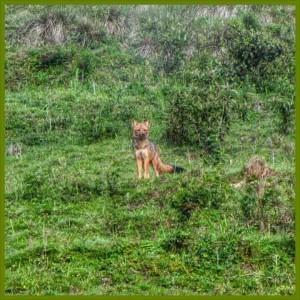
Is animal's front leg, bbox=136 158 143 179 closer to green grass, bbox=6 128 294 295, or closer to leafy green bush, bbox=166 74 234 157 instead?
green grass, bbox=6 128 294 295

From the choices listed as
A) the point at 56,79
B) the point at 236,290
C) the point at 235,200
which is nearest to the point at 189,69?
the point at 56,79

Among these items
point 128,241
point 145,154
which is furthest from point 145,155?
point 128,241

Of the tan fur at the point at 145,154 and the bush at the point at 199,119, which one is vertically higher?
the bush at the point at 199,119

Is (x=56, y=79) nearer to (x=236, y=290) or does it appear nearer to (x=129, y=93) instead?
(x=129, y=93)

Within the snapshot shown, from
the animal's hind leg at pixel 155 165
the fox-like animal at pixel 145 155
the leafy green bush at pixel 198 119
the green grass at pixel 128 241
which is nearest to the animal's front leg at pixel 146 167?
the fox-like animal at pixel 145 155

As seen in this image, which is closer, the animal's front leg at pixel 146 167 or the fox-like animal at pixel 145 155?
the animal's front leg at pixel 146 167

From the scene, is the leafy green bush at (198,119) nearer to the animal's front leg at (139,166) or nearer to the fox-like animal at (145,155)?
the fox-like animal at (145,155)

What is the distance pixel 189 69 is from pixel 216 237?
645 centimetres

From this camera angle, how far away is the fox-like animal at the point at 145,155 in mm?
19469

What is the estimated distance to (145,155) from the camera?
64.2 ft

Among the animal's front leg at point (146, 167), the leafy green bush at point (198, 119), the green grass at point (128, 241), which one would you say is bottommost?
the green grass at point (128, 241)

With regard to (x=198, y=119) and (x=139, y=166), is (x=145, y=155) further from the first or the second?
(x=198, y=119)

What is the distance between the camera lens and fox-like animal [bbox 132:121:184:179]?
19469mm

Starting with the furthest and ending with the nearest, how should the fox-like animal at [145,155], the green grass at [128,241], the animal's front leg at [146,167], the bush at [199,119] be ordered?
1. the bush at [199,119]
2. the fox-like animal at [145,155]
3. the animal's front leg at [146,167]
4. the green grass at [128,241]
